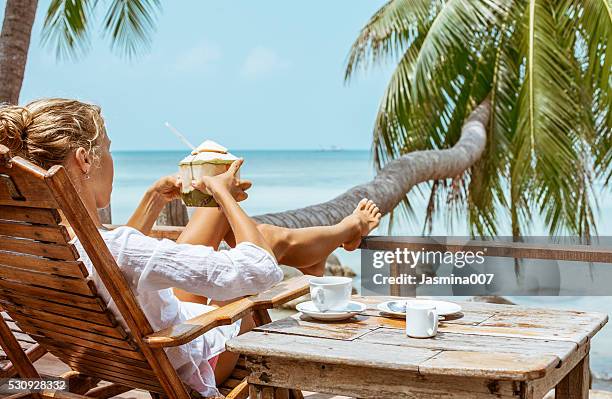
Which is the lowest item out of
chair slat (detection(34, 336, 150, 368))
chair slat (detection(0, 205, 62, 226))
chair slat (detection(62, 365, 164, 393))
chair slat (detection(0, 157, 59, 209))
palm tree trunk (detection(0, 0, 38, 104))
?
chair slat (detection(62, 365, 164, 393))

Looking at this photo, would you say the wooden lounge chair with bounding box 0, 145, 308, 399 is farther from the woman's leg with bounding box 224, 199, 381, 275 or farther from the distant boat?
the distant boat

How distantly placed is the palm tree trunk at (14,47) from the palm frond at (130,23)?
2608mm

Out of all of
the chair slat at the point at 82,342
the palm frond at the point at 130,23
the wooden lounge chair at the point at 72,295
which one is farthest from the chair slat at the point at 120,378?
the palm frond at the point at 130,23

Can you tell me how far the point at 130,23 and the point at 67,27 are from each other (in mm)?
746

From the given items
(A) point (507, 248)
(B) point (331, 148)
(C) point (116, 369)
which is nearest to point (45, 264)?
(C) point (116, 369)

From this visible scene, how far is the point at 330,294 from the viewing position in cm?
206

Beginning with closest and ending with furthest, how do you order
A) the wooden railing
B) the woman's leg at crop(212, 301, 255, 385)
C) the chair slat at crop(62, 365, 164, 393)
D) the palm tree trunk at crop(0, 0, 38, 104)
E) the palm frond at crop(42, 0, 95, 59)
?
the chair slat at crop(62, 365, 164, 393), the woman's leg at crop(212, 301, 255, 385), the wooden railing, the palm tree trunk at crop(0, 0, 38, 104), the palm frond at crop(42, 0, 95, 59)

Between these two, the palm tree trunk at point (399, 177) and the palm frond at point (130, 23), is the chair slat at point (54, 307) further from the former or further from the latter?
the palm frond at point (130, 23)

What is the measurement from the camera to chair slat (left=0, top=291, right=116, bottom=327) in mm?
1984

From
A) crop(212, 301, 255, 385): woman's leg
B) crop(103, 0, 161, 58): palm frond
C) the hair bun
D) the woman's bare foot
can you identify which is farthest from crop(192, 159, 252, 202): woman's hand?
crop(103, 0, 161, 58): palm frond

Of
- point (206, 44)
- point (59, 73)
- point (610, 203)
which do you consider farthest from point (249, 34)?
point (610, 203)

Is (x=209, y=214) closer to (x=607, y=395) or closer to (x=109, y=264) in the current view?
(x=109, y=264)

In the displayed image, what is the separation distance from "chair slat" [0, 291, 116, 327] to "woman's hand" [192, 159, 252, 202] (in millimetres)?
545

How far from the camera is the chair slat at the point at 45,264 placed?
1.91 m
